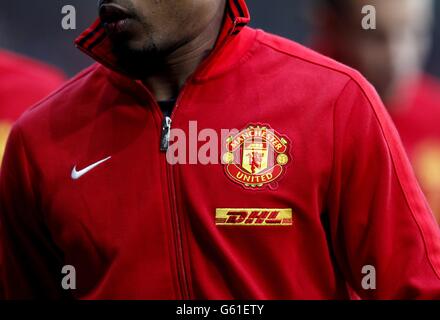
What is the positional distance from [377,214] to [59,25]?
5192mm

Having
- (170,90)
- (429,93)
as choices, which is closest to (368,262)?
(170,90)

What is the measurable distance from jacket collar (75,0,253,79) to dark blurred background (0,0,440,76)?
14.4 feet

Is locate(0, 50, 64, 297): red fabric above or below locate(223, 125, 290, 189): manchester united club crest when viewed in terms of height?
below

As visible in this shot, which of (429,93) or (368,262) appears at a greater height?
(368,262)

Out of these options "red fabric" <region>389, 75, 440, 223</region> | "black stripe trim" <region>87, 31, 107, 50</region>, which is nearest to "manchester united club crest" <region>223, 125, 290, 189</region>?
"black stripe trim" <region>87, 31, 107, 50</region>

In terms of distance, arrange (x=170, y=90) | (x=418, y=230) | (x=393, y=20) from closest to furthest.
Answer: (x=418, y=230)
(x=170, y=90)
(x=393, y=20)

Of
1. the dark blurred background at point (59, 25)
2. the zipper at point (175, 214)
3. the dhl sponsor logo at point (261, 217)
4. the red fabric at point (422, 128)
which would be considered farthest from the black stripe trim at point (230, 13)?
the dark blurred background at point (59, 25)

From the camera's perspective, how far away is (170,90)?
2.87 metres

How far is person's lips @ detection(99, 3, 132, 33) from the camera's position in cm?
275

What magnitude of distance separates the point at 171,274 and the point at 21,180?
0.48 metres

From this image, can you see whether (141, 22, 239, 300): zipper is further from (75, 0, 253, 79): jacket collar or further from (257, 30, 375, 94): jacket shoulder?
(257, 30, 375, 94): jacket shoulder

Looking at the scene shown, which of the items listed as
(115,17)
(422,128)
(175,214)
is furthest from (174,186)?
(422,128)

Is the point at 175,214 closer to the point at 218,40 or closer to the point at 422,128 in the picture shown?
the point at 218,40
